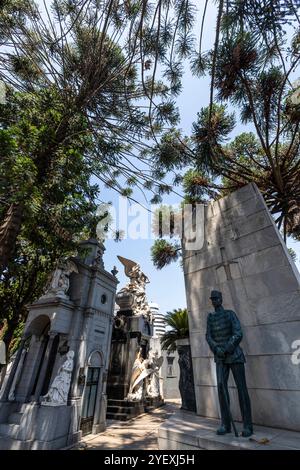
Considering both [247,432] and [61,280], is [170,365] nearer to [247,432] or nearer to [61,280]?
[61,280]

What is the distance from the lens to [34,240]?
316 inches

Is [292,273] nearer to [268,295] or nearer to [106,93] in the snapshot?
[268,295]

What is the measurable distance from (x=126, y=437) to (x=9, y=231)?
25.9ft

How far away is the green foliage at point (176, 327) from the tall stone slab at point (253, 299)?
1422cm

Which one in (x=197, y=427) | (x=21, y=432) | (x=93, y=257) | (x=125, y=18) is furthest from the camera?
(x=93, y=257)

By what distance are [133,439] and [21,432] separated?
3479 millimetres

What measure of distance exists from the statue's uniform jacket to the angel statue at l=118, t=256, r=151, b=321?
12.6 meters

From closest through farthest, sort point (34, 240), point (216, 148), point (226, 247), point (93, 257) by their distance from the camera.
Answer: point (226, 247) → point (216, 148) → point (34, 240) → point (93, 257)

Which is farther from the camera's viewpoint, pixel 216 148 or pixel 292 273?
pixel 216 148

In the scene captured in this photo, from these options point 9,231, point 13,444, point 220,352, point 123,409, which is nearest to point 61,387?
point 13,444

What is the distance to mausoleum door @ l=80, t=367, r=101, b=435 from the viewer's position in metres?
8.48

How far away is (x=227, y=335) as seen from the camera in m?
3.94

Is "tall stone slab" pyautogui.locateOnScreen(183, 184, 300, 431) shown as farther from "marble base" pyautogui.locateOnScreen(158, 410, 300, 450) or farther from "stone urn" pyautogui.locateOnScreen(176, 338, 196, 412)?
"stone urn" pyautogui.locateOnScreen(176, 338, 196, 412)

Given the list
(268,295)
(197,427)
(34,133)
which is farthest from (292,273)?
(34,133)
